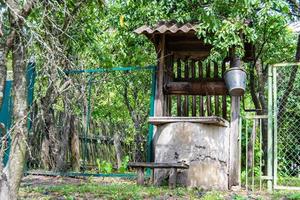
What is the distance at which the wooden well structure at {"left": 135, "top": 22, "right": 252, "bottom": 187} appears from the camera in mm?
6238

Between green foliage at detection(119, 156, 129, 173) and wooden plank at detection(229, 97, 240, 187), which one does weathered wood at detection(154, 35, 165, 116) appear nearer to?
wooden plank at detection(229, 97, 240, 187)

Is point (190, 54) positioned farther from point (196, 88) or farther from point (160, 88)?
point (160, 88)

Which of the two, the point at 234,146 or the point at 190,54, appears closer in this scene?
the point at 234,146

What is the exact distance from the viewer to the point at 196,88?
22.2 feet

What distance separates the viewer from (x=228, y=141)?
20.8 ft

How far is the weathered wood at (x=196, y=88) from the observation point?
265 inches

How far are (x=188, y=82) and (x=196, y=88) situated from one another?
182mm

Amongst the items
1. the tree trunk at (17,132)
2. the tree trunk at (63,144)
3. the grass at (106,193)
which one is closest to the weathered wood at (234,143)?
the grass at (106,193)

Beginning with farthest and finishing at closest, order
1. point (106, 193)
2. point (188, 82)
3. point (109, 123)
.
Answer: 1. point (109, 123)
2. point (188, 82)
3. point (106, 193)

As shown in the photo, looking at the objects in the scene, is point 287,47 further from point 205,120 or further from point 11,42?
point 11,42

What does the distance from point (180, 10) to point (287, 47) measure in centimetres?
333

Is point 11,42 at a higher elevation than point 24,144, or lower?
higher

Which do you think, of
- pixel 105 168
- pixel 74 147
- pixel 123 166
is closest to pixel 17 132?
pixel 74 147

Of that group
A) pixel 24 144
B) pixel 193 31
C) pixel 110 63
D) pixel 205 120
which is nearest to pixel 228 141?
pixel 205 120
